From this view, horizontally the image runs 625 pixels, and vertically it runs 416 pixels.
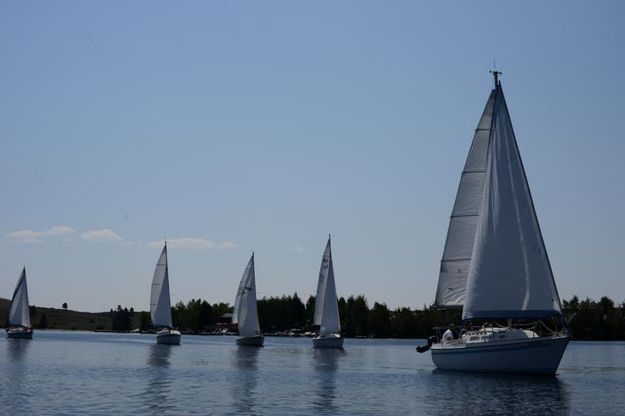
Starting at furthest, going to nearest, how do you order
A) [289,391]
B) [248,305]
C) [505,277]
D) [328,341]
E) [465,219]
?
[248,305] → [328,341] → [465,219] → [505,277] → [289,391]

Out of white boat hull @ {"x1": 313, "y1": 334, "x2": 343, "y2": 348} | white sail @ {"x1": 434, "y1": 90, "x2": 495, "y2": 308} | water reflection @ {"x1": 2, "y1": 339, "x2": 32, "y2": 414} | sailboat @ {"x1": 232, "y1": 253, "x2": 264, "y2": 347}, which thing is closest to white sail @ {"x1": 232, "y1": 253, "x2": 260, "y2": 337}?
sailboat @ {"x1": 232, "y1": 253, "x2": 264, "y2": 347}

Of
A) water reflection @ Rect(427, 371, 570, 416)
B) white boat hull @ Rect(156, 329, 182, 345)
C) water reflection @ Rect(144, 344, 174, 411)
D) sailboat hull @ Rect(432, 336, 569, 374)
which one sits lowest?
water reflection @ Rect(427, 371, 570, 416)

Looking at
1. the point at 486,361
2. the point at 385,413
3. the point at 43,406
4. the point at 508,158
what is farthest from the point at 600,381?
the point at 43,406

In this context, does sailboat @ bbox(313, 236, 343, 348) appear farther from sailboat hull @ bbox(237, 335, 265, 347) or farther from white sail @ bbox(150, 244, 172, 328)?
white sail @ bbox(150, 244, 172, 328)

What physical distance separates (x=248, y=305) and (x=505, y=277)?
200 ft

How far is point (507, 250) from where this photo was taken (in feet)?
179

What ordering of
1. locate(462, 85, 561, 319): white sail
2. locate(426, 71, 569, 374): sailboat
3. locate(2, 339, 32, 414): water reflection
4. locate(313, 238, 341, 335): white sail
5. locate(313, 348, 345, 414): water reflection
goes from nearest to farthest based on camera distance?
locate(2, 339, 32, 414): water reflection
locate(313, 348, 345, 414): water reflection
locate(426, 71, 569, 374): sailboat
locate(462, 85, 561, 319): white sail
locate(313, 238, 341, 335): white sail

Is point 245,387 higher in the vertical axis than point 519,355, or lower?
lower

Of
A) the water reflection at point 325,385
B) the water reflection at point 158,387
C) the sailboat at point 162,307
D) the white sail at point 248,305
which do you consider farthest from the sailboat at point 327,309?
the water reflection at point 158,387

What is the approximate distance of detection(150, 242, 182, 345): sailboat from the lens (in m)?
119

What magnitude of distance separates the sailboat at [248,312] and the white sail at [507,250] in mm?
58846

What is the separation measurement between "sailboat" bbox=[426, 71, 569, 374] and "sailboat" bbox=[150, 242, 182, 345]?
67004 mm

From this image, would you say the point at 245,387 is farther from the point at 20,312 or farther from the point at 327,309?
the point at 20,312

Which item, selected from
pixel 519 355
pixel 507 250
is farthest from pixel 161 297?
pixel 519 355
